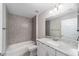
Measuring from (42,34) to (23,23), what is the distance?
0.43m

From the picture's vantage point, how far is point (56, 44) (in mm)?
958

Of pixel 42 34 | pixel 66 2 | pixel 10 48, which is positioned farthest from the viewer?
pixel 42 34

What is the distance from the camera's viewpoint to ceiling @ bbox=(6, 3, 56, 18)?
3.04 ft

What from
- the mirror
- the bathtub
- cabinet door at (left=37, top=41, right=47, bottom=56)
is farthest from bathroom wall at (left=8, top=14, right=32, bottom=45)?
the mirror

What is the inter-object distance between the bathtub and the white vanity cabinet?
113 millimetres

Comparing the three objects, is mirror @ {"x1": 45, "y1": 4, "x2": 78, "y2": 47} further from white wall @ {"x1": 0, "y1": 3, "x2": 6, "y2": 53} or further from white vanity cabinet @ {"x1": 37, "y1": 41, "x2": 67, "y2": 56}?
white wall @ {"x1": 0, "y1": 3, "x2": 6, "y2": 53}

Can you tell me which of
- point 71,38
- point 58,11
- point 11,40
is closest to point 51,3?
point 58,11

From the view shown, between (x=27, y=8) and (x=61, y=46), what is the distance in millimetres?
896

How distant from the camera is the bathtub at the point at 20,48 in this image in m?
0.95

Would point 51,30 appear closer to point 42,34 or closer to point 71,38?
point 42,34

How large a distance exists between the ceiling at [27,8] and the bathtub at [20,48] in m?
0.55

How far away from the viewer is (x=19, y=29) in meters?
1.04

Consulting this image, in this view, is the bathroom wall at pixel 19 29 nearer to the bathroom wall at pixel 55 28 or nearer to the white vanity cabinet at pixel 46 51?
the white vanity cabinet at pixel 46 51

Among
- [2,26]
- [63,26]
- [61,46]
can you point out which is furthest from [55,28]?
[2,26]
